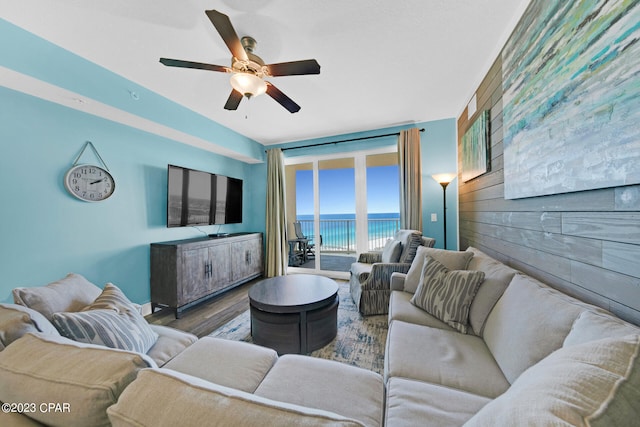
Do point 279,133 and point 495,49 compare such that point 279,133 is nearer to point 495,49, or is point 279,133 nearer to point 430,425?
point 495,49

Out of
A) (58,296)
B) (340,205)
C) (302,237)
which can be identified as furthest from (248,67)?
(302,237)

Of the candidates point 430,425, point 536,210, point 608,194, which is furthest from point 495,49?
point 430,425

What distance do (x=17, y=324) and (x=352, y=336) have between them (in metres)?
2.11

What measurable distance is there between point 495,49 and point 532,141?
1.14 m

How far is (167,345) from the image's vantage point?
4.19 feet

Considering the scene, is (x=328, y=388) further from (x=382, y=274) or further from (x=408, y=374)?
(x=382, y=274)

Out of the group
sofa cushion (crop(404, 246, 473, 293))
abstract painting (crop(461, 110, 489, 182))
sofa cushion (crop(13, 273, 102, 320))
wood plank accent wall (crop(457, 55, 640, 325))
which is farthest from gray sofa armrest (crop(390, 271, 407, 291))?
sofa cushion (crop(13, 273, 102, 320))

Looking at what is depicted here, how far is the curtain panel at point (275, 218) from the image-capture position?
4285 millimetres

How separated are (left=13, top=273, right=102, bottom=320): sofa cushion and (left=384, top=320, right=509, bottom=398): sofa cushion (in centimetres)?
169

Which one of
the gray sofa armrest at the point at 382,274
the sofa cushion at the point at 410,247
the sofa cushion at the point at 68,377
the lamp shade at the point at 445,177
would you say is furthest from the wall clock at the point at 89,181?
the lamp shade at the point at 445,177

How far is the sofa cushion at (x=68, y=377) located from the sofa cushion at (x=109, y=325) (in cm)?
42

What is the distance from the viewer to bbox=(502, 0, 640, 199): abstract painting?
2.81ft

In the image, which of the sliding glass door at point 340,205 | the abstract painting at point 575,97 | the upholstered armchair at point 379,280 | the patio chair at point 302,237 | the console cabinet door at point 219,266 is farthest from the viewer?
the patio chair at point 302,237

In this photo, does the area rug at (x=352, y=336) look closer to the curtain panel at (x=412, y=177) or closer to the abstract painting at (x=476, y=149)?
the curtain panel at (x=412, y=177)
